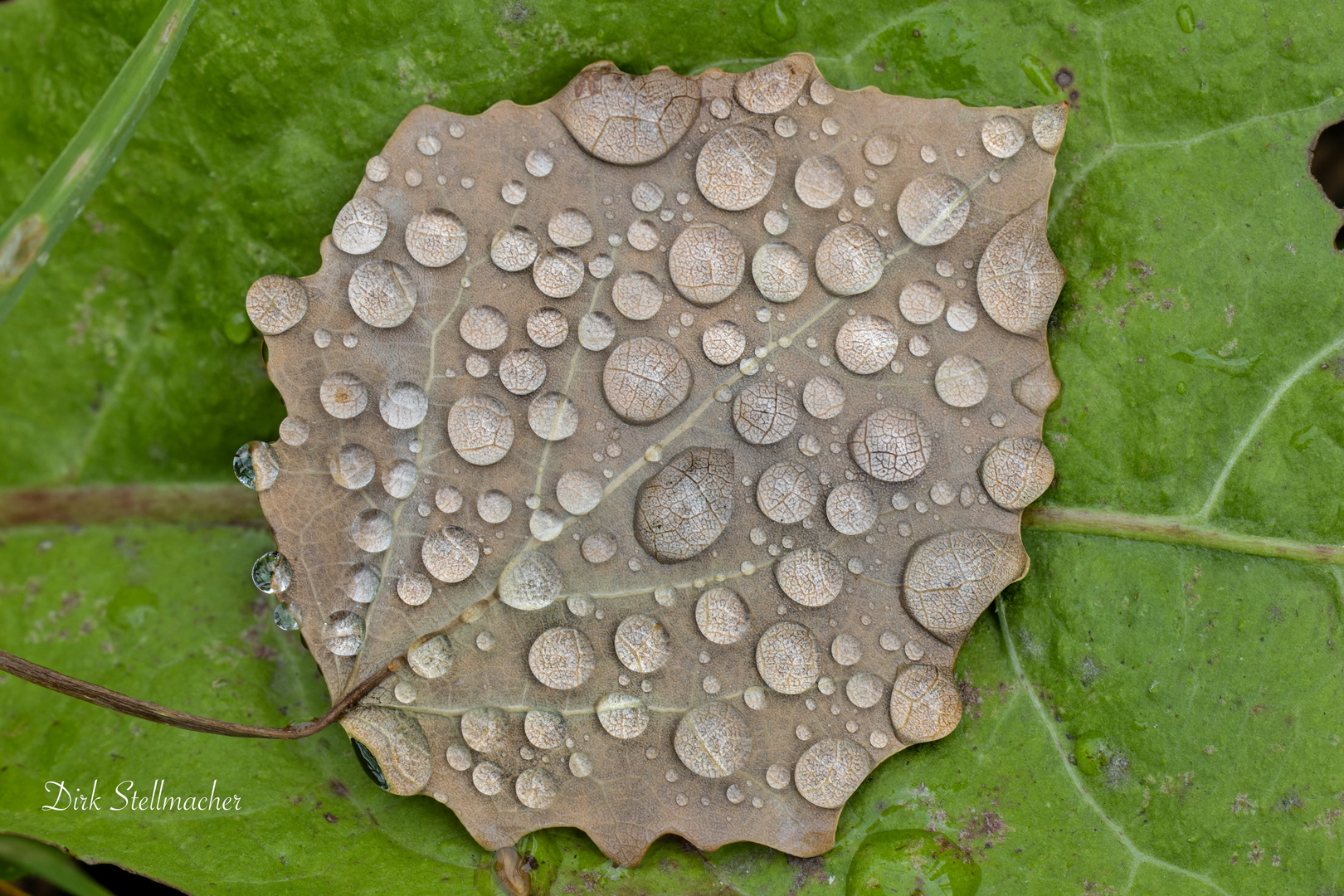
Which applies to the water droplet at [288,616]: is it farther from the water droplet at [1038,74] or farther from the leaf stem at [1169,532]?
the water droplet at [1038,74]

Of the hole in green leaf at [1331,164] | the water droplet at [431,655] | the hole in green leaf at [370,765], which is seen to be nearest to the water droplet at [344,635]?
the water droplet at [431,655]

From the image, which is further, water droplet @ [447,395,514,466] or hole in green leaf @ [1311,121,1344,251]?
hole in green leaf @ [1311,121,1344,251]

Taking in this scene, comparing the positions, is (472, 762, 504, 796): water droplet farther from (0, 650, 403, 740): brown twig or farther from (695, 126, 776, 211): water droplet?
(695, 126, 776, 211): water droplet

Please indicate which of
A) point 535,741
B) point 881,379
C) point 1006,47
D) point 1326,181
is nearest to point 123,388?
point 535,741

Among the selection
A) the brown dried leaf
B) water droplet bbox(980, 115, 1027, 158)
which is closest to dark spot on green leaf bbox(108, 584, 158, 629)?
the brown dried leaf

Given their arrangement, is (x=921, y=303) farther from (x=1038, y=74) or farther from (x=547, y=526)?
(x=547, y=526)

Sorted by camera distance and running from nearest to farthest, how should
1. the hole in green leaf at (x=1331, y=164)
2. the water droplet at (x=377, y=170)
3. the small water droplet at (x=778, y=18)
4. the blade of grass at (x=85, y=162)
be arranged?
the blade of grass at (x=85, y=162)
the water droplet at (x=377, y=170)
the small water droplet at (x=778, y=18)
the hole in green leaf at (x=1331, y=164)
